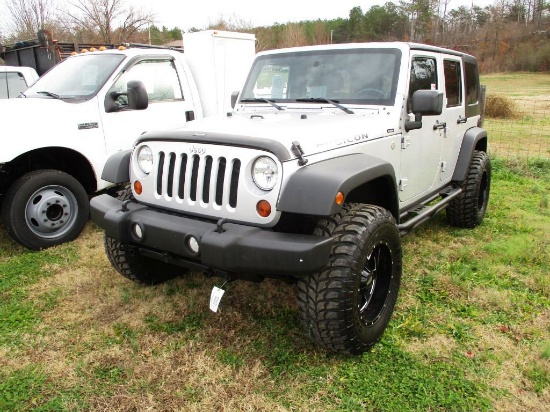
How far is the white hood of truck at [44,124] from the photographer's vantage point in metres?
4.27

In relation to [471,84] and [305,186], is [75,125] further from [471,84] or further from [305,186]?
[471,84]

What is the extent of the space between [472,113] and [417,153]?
5.84 feet

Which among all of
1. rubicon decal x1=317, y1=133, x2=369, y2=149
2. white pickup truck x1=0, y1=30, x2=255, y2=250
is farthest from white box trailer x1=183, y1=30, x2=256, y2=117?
rubicon decal x1=317, y1=133, x2=369, y2=149

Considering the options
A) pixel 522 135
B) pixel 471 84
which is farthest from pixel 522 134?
pixel 471 84

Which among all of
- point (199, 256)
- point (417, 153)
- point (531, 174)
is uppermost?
point (417, 153)

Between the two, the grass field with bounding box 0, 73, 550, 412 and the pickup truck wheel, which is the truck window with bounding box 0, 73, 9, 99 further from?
the pickup truck wheel

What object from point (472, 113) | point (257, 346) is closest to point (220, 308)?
point (257, 346)

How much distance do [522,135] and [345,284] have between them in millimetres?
10965

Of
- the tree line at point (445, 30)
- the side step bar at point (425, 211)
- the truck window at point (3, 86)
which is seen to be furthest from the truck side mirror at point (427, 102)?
the tree line at point (445, 30)

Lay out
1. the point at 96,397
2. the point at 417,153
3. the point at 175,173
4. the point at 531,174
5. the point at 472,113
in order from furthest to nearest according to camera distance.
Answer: the point at 531,174
the point at 472,113
the point at 417,153
the point at 175,173
the point at 96,397

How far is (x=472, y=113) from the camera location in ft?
17.3

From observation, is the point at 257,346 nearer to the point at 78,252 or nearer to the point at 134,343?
the point at 134,343

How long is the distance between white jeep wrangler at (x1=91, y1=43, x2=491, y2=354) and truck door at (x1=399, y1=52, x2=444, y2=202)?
2cm

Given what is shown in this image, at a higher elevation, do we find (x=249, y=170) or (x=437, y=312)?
(x=249, y=170)
